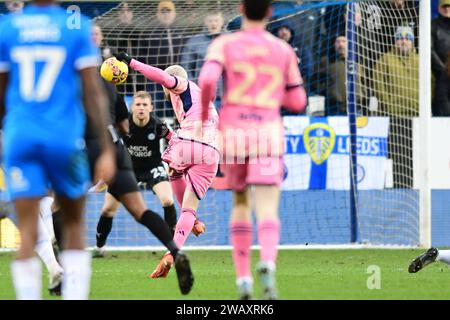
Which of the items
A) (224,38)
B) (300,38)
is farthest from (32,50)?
(300,38)

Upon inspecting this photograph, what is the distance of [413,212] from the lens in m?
16.2

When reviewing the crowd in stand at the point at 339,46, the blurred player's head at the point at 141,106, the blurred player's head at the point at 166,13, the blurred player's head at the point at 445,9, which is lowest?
the blurred player's head at the point at 141,106

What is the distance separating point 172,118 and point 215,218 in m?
1.57

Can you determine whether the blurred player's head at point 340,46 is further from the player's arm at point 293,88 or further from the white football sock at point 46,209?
the player's arm at point 293,88

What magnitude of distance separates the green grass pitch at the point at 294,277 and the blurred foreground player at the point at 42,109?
2.60m

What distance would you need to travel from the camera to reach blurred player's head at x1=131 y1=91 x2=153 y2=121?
14.5 metres

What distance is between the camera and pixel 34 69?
6566mm

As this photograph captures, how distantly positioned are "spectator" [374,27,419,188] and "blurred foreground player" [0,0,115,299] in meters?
10.4

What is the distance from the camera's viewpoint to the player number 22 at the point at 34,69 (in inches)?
257

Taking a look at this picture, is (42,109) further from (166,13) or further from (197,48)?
(197,48)

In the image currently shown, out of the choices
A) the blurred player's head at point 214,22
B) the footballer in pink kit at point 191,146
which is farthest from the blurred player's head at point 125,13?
the footballer in pink kit at point 191,146

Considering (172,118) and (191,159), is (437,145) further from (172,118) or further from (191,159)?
(191,159)

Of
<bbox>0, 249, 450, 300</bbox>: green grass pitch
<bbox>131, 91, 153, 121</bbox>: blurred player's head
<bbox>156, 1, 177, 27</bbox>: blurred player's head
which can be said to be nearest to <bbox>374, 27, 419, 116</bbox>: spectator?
<bbox>0, 249, 450, 300</bbox>: green grass pitch

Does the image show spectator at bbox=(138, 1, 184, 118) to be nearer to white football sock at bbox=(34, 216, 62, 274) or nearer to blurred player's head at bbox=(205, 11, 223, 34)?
blurred player's head at bbox=(205, 11, 223, 34)
